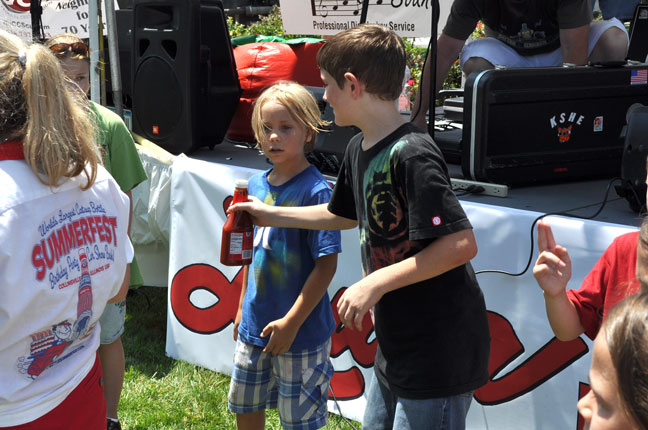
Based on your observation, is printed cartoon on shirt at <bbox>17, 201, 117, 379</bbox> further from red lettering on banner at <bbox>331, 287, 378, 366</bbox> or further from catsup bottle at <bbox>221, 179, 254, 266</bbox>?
red lettering on banner at <bbox>331, 287, 378, 366</bbox>

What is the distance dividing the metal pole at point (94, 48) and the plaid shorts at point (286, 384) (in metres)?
2.34

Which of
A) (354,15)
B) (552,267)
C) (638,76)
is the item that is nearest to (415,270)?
(552,267)

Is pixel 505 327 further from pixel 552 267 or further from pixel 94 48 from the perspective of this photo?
pixel 94 48

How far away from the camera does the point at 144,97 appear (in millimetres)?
4609

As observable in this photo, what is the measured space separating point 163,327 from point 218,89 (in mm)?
1530

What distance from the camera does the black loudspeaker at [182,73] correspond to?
14.3ft

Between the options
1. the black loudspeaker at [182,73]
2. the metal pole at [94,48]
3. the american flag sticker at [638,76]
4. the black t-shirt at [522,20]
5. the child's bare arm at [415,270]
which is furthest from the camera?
the black loudspeaker at [182,73]

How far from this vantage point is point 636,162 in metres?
2.89

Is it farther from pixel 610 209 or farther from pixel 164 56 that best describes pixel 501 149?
pixel 164 56

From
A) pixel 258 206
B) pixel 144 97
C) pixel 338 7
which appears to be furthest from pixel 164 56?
pixel 258 206

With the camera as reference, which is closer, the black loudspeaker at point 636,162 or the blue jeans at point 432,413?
the blue jeans at point 432,413

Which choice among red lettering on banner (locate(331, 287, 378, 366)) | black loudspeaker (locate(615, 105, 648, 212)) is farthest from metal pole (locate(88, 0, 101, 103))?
black loudspeaker (locate(615, 105, 648, 212))

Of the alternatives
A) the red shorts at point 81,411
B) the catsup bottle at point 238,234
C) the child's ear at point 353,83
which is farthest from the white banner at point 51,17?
the red shorts at point 81,411

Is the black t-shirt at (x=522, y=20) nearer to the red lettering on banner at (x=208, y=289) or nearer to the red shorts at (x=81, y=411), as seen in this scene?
the red lettering on banner at (x=208, y=289)
